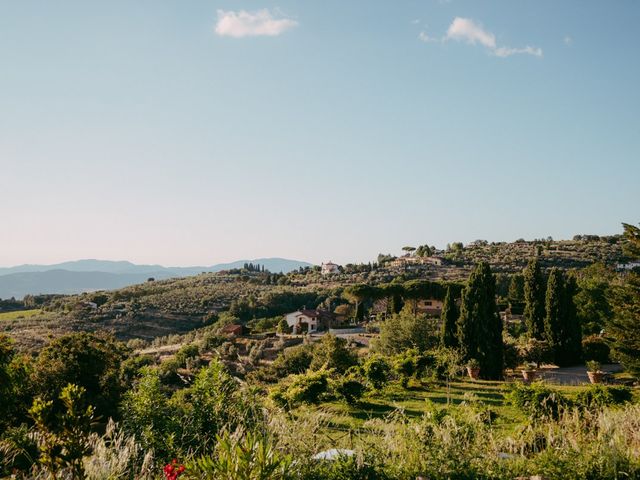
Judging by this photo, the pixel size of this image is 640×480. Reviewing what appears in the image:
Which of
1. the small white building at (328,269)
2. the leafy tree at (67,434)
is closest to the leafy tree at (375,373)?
the leafy tree at (67,434)

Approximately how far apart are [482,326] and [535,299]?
7.91m

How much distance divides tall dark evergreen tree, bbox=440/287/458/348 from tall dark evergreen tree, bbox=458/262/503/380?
4.93ft

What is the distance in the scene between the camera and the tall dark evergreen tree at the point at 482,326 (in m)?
17.6

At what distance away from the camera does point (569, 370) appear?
2064cm

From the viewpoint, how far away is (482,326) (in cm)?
1770

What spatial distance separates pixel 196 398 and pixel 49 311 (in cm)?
4598

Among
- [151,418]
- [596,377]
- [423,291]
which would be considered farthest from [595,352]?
[151,418]

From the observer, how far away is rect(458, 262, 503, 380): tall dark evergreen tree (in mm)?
17641

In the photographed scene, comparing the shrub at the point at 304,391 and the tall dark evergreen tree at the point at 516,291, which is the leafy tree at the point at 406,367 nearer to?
the shrub at the point at 304,391

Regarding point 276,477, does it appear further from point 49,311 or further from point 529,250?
point 529,250

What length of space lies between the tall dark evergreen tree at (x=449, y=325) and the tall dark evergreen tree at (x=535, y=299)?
5793 mm

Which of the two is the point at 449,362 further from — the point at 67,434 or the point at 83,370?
the point at 67,434

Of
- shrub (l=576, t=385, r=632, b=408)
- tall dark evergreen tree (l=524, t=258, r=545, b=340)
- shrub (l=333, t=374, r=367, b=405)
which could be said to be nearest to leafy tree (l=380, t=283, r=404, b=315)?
A: tall dark evergreen tree (l=524, t=258, r=545, b=340)

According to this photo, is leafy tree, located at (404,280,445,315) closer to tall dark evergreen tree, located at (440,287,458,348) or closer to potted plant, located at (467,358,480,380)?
tall dark evergreen tree, located at (440,287,458,348)
